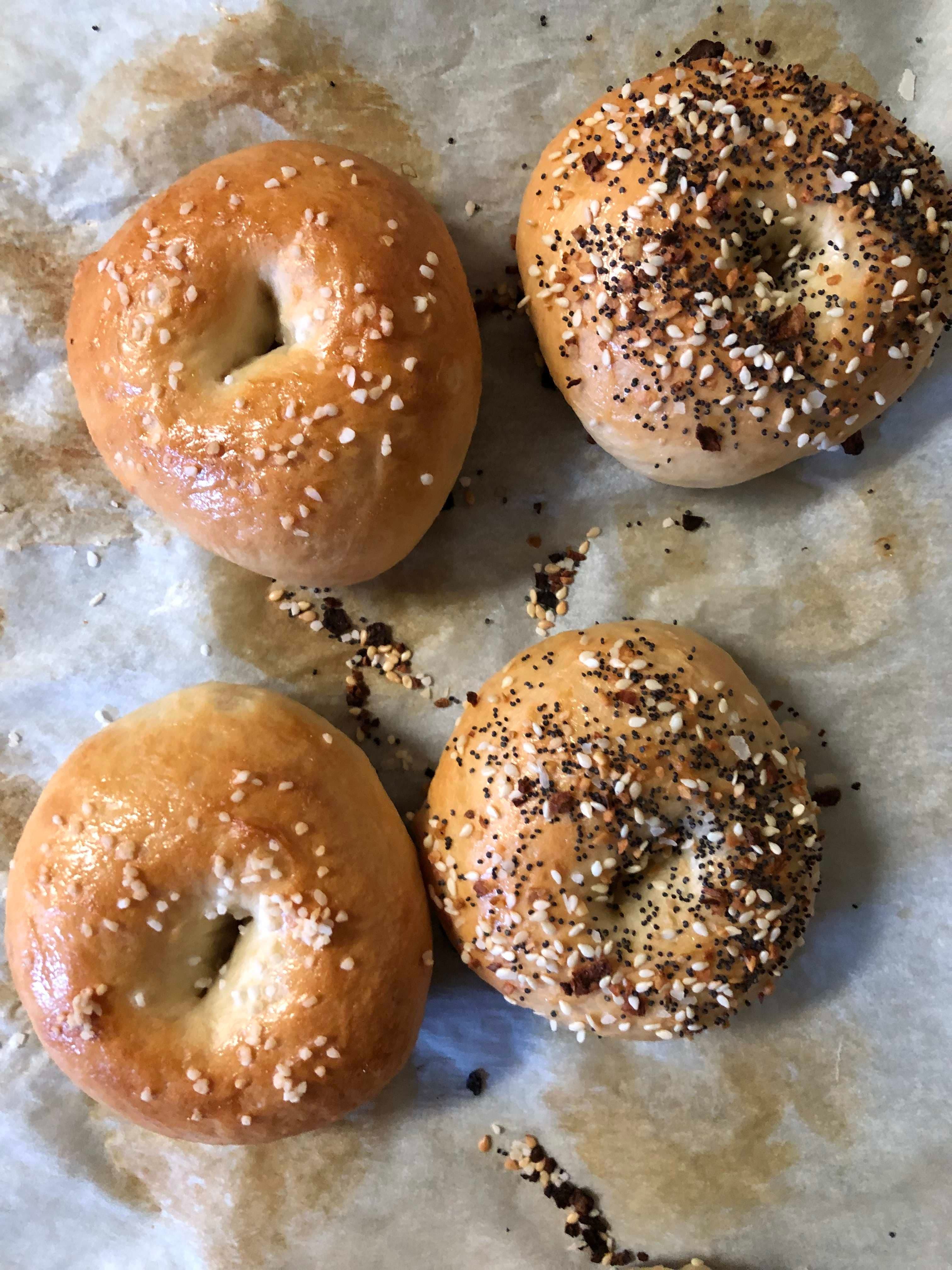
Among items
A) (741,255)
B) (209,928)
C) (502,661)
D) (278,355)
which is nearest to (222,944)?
(209,928)

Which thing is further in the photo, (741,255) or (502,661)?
(502,661)

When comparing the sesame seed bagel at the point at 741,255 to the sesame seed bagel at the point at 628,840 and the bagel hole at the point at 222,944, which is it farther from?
the bagel hole at the point at 222,944

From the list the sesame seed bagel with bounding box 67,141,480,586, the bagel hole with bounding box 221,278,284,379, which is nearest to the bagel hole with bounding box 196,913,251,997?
the sesame seed bagel with bounding box 67,141,480,586

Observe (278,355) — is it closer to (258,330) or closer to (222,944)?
(258,330)

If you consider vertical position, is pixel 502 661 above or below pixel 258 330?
below

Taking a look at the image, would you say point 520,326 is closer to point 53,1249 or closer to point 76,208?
point 76,208

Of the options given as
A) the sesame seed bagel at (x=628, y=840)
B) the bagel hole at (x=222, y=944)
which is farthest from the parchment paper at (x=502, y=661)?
the bagel hole at (x=222, y=944)
